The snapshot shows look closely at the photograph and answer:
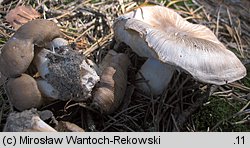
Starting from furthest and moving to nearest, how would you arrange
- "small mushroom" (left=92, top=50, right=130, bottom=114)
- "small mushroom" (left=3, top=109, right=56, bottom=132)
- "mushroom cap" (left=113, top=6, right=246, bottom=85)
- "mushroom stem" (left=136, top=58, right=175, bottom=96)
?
"mushroom stem" (left=136, top=58, right=175, bottom=96)
"small mushroom" (left=92, top=50, right=130, bottom=114)
"mushroom cap" (left=113, top=6, right=246, bottom=85)
"small mushroom" (left=3, top=109, right=56, bottom=132)

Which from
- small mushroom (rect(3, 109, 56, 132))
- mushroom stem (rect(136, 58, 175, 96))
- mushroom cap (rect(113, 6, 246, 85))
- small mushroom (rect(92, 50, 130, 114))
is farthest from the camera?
mushroom stem (rect(136, 58, 175, 96))

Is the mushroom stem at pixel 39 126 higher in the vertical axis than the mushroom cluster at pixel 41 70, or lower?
lower

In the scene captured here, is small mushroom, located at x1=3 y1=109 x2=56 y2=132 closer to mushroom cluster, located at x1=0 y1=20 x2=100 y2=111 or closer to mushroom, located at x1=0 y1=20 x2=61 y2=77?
mushroom cluster, located at x1=0 y1=20 x2=100 y2=111

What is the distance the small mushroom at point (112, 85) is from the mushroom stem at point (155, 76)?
12 cm

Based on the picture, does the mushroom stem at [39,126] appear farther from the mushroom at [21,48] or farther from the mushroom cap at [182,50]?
the mushroom cap at [182,50]

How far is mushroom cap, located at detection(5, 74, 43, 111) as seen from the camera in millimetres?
1895

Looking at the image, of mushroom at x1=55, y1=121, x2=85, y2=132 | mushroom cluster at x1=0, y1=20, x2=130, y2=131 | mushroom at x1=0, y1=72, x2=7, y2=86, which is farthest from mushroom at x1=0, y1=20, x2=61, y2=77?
mushroom at x1=55, y1=121, x2=85, y2=132

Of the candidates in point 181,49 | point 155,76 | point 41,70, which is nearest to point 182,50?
point 181,49

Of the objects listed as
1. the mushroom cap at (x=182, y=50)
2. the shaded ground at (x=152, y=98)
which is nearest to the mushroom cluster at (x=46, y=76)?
the shaded ground at (x=152, y=98)

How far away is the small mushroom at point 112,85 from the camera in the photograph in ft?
6.60

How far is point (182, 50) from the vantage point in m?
1.91

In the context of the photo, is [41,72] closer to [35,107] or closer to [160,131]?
[35,107]

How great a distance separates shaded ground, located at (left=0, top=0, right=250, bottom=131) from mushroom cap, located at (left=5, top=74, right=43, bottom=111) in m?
0.17

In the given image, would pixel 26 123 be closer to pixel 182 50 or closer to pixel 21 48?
pixel 21 48
